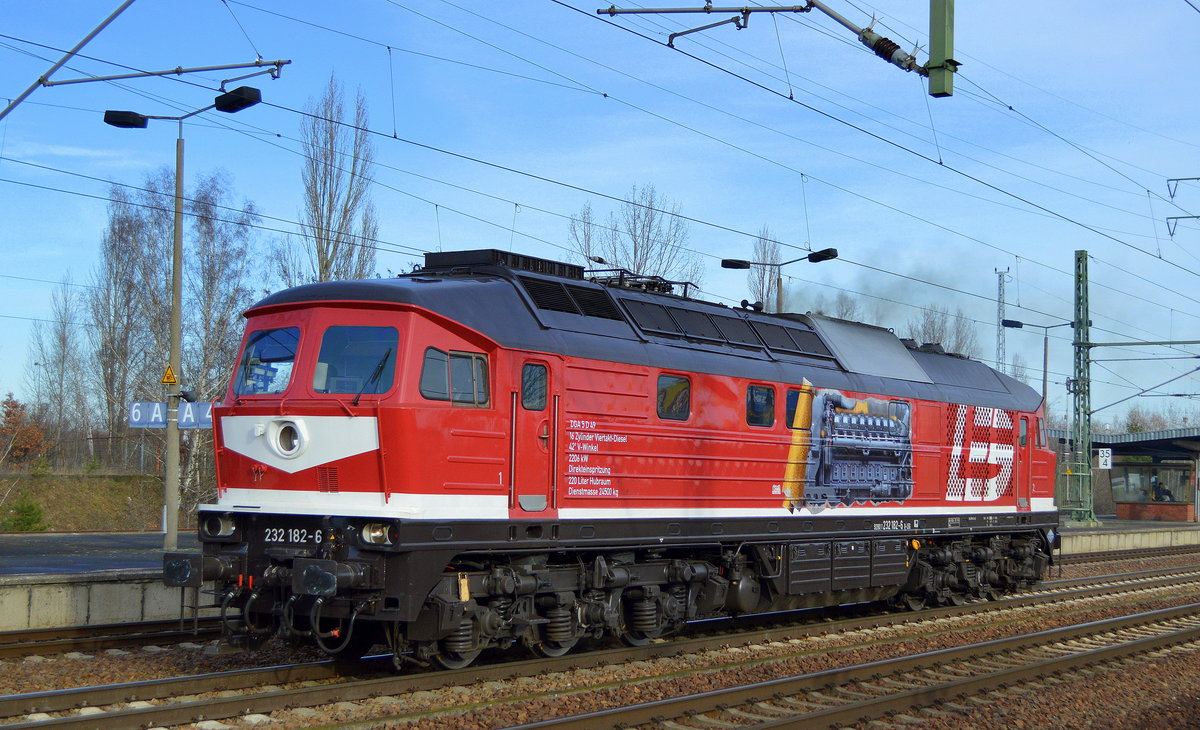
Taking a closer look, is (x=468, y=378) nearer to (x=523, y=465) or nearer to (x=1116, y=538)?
(x=523, y=465)

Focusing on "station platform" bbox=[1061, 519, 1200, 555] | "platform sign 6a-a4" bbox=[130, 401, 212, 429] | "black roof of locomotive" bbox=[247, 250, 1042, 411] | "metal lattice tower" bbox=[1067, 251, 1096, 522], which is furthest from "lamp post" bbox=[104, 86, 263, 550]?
"metal lattice tower" bbox=[1067, 251, 1096, 522]

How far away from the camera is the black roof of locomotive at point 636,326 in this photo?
11141mm

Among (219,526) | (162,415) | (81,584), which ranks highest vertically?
(162,415)

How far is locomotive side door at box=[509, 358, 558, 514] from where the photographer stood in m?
11.2

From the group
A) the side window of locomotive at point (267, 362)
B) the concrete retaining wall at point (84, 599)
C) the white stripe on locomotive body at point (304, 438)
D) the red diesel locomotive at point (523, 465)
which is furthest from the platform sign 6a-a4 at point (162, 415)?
the white stripe on locomotive body at point (304, 438)

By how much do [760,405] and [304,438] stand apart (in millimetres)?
6509

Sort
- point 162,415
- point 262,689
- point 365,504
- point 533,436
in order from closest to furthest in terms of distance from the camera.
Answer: point 365,504, point 262,689, point 533,436, point 162,415

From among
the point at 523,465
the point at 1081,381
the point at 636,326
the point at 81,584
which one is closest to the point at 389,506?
the point at 523,465

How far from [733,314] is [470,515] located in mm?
6066

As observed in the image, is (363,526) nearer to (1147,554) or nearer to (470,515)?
(470,515)

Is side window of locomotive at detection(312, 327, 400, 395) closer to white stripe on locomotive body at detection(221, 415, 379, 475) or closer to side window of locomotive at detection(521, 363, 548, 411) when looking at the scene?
white stripe on locomotive body at detection(221, 415, 379, 475)

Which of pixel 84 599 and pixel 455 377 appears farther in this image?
pixel 84 599

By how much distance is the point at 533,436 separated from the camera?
11383 mm

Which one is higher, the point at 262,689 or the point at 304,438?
the point at 304,438
